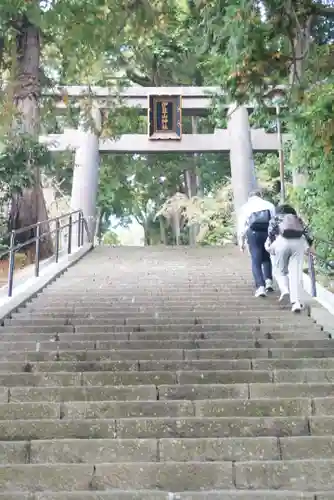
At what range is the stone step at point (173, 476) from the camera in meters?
3.02

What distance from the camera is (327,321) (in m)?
5.96

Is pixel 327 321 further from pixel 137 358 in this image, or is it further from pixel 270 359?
pixel 137 358

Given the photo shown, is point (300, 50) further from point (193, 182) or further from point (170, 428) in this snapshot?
point (193, 182)

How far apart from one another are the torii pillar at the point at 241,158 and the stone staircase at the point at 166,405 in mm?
9627

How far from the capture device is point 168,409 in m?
3.81

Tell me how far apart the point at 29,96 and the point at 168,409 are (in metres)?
9.60

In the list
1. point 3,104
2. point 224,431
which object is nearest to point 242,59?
point 224,431

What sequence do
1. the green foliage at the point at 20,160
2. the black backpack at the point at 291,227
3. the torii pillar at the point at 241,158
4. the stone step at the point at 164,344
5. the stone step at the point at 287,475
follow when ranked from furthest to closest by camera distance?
the torii pillar at the point at 241,158
the green foliage at the point at 20,160
the black backpack at the point at 291,227
the stone step at the point at 164,344
the stone step at the point at 287,475

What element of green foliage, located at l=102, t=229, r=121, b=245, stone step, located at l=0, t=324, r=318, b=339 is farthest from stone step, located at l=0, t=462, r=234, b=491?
green foliage, located at l=102, t=229, r=121, b=245

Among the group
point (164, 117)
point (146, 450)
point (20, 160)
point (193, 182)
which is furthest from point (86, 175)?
→ point (146, 450)

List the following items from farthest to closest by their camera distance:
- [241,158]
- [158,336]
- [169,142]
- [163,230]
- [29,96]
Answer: [163,230]
[169,142]
[241,158]
[29,96]
[158,336]

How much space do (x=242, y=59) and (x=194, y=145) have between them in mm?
10771

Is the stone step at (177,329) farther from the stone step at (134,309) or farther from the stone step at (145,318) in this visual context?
the stone step at (134,309)

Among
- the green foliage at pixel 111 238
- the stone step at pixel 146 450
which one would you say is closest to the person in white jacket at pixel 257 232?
the stone step at pixel 146 450
